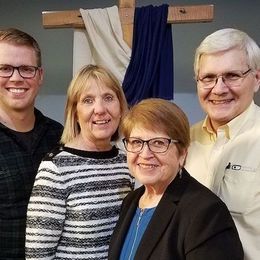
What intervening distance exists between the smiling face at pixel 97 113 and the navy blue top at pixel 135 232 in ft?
0.98

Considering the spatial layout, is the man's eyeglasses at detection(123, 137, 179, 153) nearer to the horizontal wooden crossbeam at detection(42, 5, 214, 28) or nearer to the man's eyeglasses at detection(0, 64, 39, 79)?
the man's eyeglasses at detection(0, 64, 39, 79)

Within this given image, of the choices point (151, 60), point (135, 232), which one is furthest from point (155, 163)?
point (151, 60)

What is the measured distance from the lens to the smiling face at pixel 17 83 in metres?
1.45

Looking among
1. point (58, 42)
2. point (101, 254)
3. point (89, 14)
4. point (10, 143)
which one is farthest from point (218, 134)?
point (58, 42)

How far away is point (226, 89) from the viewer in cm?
124

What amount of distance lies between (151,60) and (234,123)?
2.79ft

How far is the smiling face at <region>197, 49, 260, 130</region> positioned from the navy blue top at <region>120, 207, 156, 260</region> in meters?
0.38

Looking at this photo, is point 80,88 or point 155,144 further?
point 80,88

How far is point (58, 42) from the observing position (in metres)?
2.78

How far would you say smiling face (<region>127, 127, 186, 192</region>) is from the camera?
3.38ft

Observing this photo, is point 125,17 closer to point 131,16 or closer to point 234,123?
point 131,16

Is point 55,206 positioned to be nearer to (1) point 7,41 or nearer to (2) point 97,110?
(2) point 97,110

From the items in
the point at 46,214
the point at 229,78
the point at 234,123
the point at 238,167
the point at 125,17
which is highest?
the point at 125,17

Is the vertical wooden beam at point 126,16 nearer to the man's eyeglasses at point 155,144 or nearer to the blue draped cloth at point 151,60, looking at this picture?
the blue draped cloth at point 151,60
